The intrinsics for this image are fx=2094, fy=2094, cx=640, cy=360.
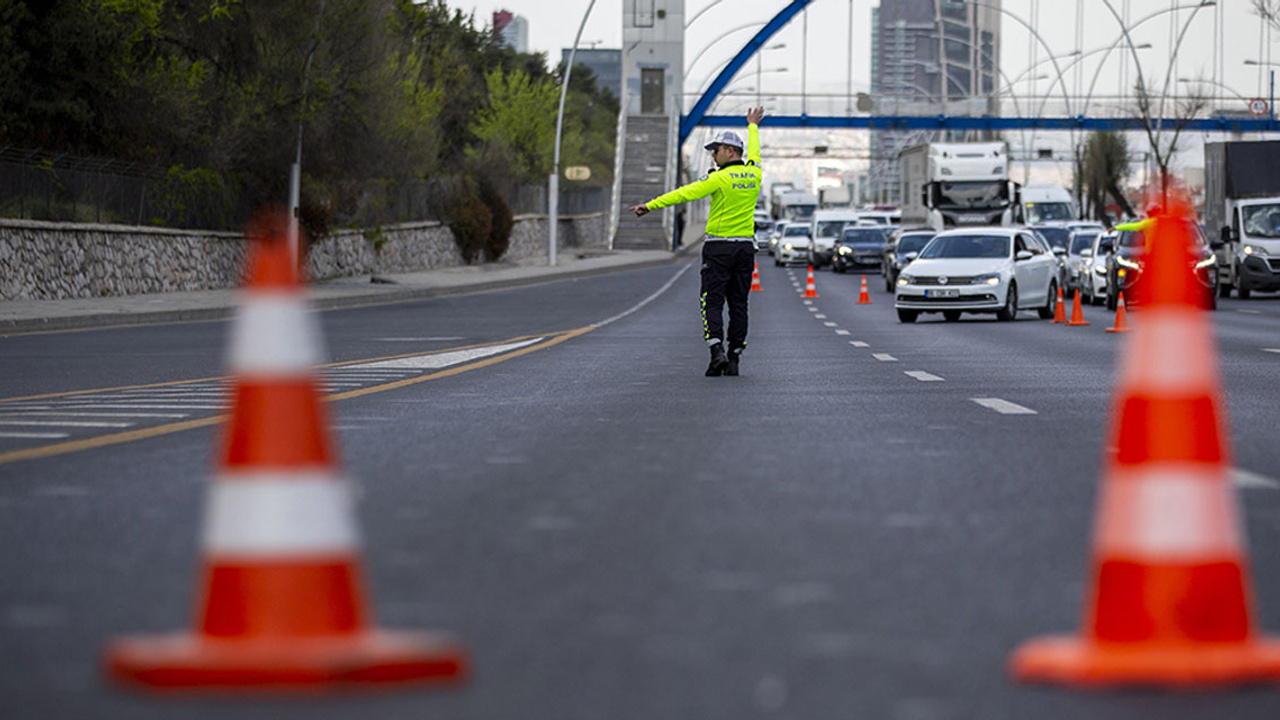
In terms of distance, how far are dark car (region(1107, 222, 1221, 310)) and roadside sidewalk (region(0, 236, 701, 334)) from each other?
1405cm

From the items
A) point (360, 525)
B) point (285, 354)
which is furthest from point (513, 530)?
point (285, 354)

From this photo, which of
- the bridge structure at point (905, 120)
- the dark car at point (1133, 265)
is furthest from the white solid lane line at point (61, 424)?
the bridge structure at point (905, 120)

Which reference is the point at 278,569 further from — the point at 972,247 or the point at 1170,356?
the point at 972,247

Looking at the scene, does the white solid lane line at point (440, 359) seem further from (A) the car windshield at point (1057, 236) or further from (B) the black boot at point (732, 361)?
(A) the car windshield at point (1057, 236)

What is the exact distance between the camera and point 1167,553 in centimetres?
466

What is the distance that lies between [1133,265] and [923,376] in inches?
816

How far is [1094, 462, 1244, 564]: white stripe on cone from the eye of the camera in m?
4.66

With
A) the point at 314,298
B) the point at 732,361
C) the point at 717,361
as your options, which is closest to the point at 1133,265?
the point at 314,298

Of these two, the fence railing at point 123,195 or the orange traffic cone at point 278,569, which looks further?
the fence railing at point 123,195

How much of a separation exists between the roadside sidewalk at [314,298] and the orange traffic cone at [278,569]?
22.8m

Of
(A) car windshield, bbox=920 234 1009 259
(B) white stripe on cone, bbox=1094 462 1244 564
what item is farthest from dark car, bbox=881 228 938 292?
(B) white stripe on cone, bbox=1094 462 1244 564

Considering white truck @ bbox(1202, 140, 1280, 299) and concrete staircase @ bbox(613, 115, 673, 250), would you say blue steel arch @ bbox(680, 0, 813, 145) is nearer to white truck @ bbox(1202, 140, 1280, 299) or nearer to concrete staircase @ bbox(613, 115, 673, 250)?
concrete staircase @ bbox(613, 115, 673, 250)

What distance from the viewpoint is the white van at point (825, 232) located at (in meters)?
69.8

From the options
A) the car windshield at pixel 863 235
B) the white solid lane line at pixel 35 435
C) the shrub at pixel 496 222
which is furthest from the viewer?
the shrub at pixel 496 222
